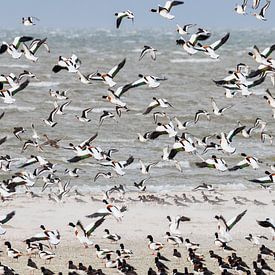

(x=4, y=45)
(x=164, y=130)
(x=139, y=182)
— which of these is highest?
(x=4, y=45)

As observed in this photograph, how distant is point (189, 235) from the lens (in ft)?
72.6

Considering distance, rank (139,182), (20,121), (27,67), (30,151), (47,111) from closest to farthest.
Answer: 1. (139,182)
2. (30,151)
3. (20,121)
4. (47,111)
5. (27,67)

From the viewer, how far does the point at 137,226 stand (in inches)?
902

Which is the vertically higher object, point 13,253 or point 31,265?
point 31,265

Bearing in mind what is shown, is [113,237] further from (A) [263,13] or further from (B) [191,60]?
(B) [191,60]

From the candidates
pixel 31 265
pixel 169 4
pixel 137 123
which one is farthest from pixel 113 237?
pixel 137 123

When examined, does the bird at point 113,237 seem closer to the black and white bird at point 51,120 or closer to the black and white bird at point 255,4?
the black and white bird at point 51,120

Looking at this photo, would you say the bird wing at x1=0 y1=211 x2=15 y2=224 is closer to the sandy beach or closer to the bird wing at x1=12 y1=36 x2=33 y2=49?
the sandy beach

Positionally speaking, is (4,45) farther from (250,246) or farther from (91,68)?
(91,68)

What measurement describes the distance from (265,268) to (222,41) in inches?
219

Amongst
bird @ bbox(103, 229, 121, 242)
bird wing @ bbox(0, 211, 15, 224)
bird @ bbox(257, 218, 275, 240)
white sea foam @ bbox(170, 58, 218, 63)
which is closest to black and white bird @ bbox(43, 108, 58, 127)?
bird @ bbox(103, 229, 121, 242)

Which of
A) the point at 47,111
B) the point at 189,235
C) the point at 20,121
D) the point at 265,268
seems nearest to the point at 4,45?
the point at 189,235

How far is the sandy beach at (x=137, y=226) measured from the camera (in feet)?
64.1

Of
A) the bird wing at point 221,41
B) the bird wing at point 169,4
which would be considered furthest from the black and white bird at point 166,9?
the bird wing at point 221,41
